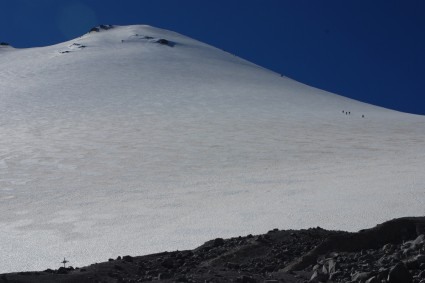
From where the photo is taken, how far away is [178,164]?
544 inches

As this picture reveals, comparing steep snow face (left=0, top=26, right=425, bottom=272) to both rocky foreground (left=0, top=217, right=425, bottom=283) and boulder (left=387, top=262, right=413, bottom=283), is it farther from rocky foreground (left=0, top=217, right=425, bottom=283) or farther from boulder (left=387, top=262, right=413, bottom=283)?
boulder (left=387, top=262, right=413, bottom=283)

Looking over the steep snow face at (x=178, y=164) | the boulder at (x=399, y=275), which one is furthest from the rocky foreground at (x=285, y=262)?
the steep snow face at (x=178, y=164)

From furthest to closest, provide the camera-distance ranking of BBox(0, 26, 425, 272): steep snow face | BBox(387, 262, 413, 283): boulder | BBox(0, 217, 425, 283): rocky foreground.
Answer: BBox(0, 26, 425, 272): steep snow face, BBox(0, 217, 425, 283): rocky foreground, BBox(387, 262, 413, 283): boulder

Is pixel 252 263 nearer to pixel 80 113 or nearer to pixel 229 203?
pixel 229 203

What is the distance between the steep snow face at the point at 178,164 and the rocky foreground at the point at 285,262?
162 cm

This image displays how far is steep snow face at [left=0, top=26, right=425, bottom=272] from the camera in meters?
7.61

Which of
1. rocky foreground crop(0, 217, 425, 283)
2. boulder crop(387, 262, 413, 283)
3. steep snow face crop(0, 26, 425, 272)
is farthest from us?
steep snow face crop(0, 26, 425, 272)

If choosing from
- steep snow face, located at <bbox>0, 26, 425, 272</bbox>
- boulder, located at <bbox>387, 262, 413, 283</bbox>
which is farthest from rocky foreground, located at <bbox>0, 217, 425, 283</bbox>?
steep snow face, located at <bbox>0, 26, 425, 272</bbox>

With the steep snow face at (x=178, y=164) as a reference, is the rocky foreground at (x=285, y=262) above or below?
below

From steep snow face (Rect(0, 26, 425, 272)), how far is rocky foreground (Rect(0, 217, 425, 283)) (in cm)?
162

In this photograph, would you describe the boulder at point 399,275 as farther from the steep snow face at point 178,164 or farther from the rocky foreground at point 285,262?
the steep snow face at point 178,164

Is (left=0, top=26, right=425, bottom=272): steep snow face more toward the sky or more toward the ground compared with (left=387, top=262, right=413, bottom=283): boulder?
more toward the sky

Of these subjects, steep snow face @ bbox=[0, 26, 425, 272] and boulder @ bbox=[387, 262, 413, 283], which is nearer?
boulder @ bbox=[387, 262, 413, 283]

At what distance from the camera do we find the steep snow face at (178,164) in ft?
25.0
